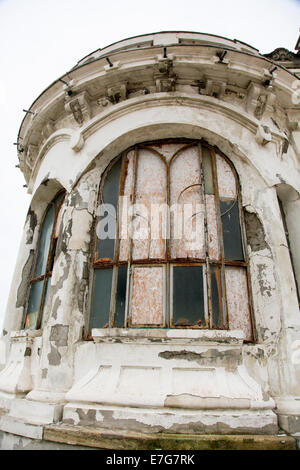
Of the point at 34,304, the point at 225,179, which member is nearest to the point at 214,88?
the point at 225,179

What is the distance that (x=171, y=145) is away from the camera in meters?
4.75

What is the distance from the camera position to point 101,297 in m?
3.96

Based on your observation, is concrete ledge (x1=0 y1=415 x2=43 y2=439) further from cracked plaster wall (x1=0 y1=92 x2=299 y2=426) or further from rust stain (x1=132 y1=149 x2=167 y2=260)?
rust stain (x1=132 y1=149 x2=167 y2=260)

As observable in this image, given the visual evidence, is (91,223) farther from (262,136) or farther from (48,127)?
(262,136)

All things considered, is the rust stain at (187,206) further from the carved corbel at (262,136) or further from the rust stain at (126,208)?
the carved corbel at (262,136)

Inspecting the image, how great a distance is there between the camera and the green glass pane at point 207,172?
14.3 ft

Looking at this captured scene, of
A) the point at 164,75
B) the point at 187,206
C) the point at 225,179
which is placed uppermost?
the point at 164,75

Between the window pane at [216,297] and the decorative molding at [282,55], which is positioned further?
the decorative molding at [282,55]

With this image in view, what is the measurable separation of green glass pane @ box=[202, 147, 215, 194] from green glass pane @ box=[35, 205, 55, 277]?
2.83 metres

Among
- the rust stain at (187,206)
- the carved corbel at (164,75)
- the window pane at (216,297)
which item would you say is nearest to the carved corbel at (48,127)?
the carved corbel at (164,75)

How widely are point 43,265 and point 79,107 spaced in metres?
2.74

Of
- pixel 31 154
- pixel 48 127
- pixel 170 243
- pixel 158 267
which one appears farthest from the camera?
pixel 31 154

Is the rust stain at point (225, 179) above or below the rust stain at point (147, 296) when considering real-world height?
above

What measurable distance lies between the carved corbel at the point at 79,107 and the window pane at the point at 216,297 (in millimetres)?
3343
